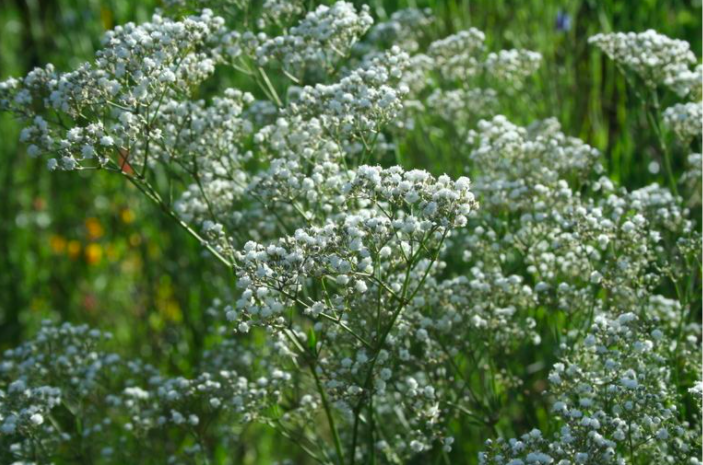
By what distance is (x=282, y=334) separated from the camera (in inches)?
123

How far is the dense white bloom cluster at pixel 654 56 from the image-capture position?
12.6 feet

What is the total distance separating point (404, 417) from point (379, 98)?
1.51 metres

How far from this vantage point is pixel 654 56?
12.6ft

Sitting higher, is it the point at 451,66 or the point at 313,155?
the point at 451,66

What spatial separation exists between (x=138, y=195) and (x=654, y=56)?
4.04m

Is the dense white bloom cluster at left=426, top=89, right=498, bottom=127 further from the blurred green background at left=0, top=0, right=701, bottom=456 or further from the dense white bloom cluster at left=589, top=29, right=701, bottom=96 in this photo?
the dense white bloom cluster at left=589, top=29, right=701, bottom=96

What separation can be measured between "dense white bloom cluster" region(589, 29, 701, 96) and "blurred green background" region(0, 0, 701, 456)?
0.81m

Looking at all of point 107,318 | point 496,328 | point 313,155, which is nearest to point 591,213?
point 496,328

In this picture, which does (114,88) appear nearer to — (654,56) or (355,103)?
(355,103)

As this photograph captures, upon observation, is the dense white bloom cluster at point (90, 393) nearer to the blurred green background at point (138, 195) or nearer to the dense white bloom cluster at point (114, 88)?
the dense white bloom cluster at point (114, 88)

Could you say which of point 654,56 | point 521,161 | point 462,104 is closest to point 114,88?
point 521,161

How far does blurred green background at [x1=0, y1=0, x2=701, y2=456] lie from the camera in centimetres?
537

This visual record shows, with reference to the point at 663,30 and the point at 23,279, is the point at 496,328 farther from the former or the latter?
the point at 23,279

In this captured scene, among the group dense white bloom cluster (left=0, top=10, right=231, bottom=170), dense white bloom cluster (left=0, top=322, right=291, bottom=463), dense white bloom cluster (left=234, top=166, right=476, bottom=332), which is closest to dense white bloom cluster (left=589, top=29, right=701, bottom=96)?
dense white bloom cluster (left=234, top=166, right=476, bottom=332)
